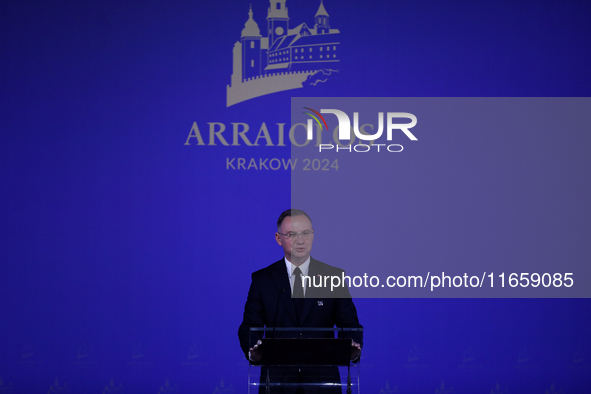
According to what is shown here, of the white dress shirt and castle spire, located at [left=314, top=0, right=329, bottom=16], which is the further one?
castle spire, located at [left=314, top=0, right=329, bottom=16]

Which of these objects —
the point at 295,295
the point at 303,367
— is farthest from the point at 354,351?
the point at 295,295

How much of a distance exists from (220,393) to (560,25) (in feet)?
14.5

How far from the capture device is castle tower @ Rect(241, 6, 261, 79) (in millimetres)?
4207

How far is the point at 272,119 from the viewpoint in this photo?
4.19m

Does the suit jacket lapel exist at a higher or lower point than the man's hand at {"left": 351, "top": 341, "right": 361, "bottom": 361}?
higher

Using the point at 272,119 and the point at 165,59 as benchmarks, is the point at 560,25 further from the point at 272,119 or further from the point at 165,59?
the point at 165,59

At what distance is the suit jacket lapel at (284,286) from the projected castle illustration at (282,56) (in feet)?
6.55

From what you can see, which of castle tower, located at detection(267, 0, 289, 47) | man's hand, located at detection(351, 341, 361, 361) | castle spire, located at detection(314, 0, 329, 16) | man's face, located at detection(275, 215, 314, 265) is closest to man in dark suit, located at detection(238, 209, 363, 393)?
man's face, located at detection(275, 215, 314, 265)

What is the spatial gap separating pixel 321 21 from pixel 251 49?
0.66 meters

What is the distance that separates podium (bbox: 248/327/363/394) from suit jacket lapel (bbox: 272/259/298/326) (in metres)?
0.39

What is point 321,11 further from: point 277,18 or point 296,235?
point 296,235

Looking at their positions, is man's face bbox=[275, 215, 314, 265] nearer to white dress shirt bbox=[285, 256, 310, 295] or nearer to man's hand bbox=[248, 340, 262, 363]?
white dress shirt bbox=[285, 256, 310, 295]

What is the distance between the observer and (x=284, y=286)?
2.64 m

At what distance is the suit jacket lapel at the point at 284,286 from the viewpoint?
2529mm
